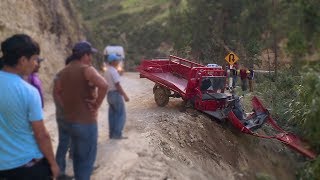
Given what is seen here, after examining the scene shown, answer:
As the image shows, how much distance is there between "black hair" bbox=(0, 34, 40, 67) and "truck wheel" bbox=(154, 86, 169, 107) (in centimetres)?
952

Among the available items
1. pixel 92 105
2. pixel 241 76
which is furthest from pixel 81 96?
pixel 241 76

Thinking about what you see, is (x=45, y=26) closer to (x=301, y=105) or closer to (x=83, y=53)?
(x=301, y=105)

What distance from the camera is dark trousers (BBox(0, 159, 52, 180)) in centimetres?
390

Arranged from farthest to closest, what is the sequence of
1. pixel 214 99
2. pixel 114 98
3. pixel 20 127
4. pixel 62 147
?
pixel 214 99 < pixel 114 98 < pixel 62 147 < pixel 20 127

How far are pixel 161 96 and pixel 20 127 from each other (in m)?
9.64

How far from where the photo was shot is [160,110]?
1294cm

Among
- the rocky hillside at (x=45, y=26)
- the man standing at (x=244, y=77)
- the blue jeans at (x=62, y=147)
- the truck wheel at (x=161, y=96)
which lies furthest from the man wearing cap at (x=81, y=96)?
the man standing at (x=244, y=77)

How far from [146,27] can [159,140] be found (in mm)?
46943

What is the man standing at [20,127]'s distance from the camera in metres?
3.84

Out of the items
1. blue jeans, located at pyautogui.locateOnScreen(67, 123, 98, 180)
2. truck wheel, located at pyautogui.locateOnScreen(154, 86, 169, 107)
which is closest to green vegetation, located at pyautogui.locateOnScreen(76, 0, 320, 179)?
truck wheel, located at pyautogui.locateOnScreen(154, 86, 169, 107)

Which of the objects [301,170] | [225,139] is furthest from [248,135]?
[301,170]

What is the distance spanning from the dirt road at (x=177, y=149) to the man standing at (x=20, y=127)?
2170 mm

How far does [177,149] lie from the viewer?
32.8ft

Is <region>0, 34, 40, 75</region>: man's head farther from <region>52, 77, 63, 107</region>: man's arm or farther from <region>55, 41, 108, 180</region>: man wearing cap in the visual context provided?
<region>52, 77, 63, 107</region>: man's arm
